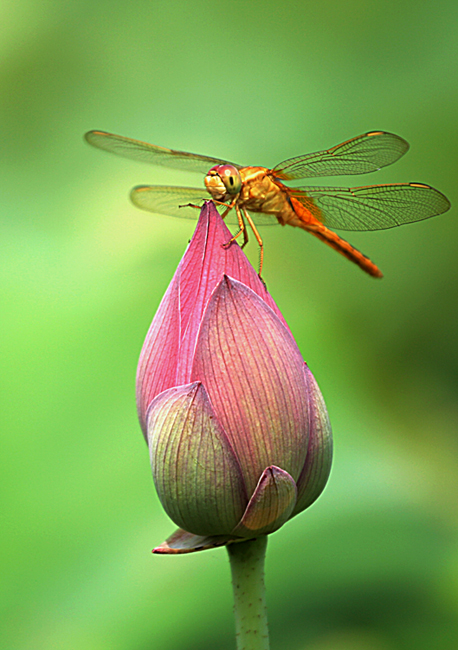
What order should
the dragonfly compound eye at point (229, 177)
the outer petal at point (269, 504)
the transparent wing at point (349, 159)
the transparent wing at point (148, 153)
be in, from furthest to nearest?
1. the transparent wing at point (349, 159)
2. the transparent wing at point (148, 153)
3. the dragonfly compound eye at point (229, 177)
4. the outer petal at point (269, 504)

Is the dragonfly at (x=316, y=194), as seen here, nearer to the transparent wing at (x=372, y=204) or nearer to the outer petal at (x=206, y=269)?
the transparent wing at (x=372, y=204)

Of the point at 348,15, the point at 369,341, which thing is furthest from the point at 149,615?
the point at 348,15

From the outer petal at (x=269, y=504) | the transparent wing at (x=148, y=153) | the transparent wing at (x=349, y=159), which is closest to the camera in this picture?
the outer petal at (x=269, y=504)

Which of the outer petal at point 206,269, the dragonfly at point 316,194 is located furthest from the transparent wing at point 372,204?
the outer petal at point 206,269

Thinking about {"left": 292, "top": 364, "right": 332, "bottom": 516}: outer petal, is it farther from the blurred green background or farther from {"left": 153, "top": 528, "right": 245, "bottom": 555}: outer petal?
the blurred green background

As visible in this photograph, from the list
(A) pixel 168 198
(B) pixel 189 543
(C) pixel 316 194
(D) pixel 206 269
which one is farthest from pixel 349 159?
(B) pixel 189 543

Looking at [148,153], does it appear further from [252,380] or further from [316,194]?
[252,380]

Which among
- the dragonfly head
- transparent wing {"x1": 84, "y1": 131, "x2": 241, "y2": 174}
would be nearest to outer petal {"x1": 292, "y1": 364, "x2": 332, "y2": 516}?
the dragonfly head

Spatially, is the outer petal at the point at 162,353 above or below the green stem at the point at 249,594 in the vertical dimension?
above
